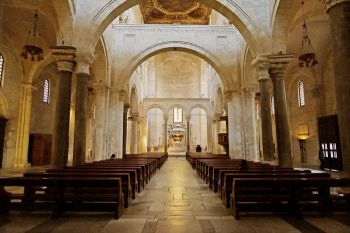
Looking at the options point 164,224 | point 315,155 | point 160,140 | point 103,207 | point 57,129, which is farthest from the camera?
point 160,140

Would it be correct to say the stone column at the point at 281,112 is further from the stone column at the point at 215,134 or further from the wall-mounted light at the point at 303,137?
the stone column at the point at 215,134

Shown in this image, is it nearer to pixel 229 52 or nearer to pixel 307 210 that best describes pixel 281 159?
pixel 307 210

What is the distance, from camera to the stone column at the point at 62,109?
9289 millimetres

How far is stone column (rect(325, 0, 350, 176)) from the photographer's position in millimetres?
5242

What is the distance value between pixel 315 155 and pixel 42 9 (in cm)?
1927

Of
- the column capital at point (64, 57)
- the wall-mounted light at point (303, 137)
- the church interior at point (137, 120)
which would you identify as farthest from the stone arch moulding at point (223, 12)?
the wall-mounted light at point (303, 137)

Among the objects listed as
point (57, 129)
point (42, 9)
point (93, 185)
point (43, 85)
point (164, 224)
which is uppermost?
point (42, 9)

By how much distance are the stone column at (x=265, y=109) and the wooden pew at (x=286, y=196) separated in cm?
549

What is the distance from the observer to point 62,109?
9.51 meters

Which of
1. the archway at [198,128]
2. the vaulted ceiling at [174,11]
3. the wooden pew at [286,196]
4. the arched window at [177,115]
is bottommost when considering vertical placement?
the wooden pew at [286,196]

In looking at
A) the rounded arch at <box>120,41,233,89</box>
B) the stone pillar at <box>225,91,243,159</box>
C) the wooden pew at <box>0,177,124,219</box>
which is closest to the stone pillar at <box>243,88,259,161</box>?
the stone pillar at <box>225,91,243,159</box>

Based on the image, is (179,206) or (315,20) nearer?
(179,206)

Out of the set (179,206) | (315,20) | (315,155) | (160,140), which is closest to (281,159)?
(179,206)

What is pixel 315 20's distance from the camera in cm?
1377
